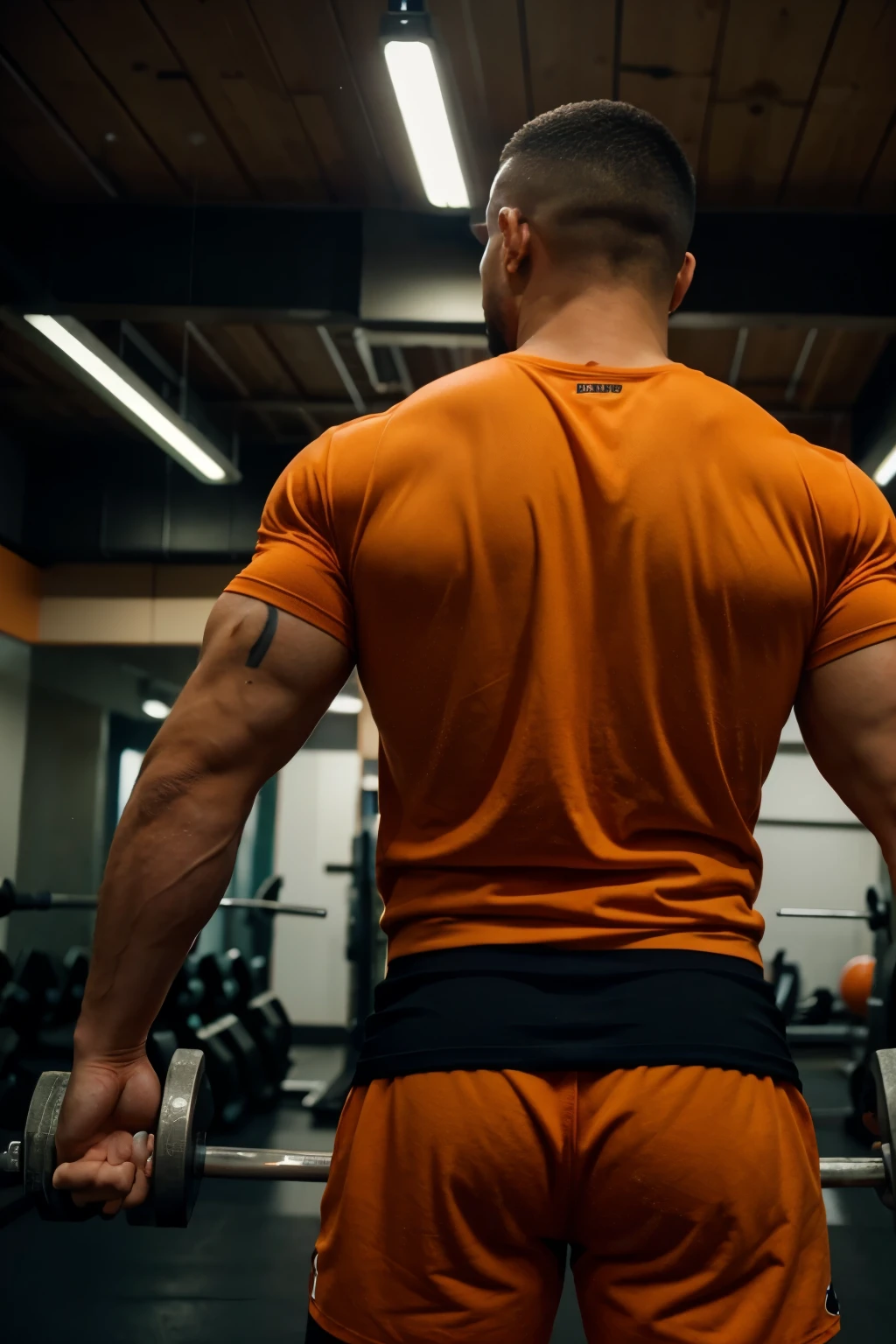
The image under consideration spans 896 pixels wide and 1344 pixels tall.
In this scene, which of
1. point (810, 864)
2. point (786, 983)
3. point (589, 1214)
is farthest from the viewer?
point (810, 864)

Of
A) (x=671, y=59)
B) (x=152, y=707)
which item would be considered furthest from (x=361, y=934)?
(x=671, y=59)

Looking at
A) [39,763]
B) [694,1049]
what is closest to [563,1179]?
[694,1049]

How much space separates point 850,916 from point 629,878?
4.24 meters

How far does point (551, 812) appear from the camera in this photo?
0.81 meters

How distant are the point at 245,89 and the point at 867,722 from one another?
285 centimetres

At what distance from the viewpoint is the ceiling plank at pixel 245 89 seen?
9.29 ft

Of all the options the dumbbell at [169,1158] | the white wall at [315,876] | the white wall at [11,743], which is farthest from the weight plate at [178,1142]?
the white wall at [315,876]

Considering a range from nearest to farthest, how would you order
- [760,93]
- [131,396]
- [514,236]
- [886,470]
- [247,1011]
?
1. [514,236]
2. [760,93]
3. [131,396]
4. [886,470]
5. [247,1011]

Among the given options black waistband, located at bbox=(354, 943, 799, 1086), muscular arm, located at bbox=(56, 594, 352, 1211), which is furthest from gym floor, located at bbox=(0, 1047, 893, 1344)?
black waistband, located at bbox=(354, 943, 799, 1086)

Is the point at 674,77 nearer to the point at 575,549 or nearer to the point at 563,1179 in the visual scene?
the point at 575,549

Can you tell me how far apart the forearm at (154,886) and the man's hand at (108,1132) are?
26 mm

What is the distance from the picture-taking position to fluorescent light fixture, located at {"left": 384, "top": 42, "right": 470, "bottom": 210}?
8.09ft

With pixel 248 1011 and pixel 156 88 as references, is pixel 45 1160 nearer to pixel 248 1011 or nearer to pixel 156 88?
pixel 156 88

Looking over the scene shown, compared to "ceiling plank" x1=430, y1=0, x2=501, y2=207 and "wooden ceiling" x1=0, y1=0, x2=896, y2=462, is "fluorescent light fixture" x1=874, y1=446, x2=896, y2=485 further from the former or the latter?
"ceiling plank" x1=430, y1=0, x2=501, y2=207
